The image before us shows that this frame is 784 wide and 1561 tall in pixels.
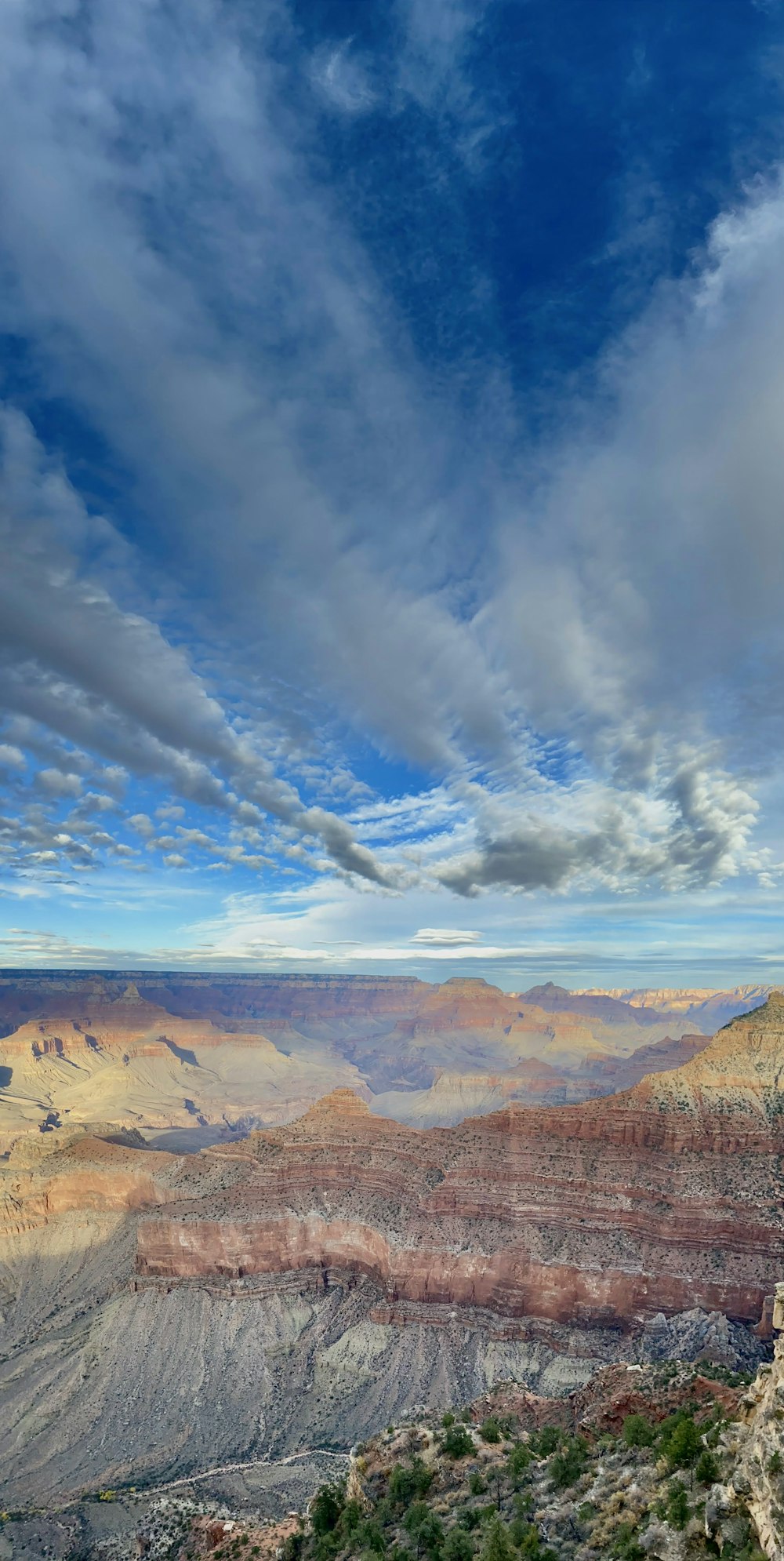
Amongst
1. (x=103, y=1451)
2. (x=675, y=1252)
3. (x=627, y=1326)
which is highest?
(x=675, y=1252)

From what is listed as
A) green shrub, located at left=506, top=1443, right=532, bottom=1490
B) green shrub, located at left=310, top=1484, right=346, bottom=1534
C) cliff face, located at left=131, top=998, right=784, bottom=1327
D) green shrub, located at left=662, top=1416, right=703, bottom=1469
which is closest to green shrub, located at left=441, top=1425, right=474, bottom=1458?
green shrub, located at left=506, top=1443, right=532, bottom=1490

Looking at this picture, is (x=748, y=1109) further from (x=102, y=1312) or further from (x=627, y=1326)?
(x=102, y=1312)

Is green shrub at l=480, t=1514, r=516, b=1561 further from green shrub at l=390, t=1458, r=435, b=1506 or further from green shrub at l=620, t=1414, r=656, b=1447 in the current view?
green shrub at l=390, t=1458, r=435, b=1506

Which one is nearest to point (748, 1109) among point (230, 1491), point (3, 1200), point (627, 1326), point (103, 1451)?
point (627, 1326)

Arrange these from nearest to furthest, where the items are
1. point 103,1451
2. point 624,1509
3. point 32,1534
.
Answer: point 624,1509
point 32,1534
point 103,1451

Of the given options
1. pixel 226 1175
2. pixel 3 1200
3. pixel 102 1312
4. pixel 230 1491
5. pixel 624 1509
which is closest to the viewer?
pixel 624 1509

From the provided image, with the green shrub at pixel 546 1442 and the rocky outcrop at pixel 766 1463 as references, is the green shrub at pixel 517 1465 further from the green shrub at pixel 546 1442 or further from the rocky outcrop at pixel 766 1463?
the rocky outcrop at pixel 766 1463

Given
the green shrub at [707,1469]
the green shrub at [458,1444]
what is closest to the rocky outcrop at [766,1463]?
the green shrub at [707,1469]

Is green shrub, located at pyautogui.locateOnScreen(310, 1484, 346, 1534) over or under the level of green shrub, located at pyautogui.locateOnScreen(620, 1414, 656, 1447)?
under

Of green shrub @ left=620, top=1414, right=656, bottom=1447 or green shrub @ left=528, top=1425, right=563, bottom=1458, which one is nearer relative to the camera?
green shrub @ left=620, top=1414, right=656, bottom=1447
